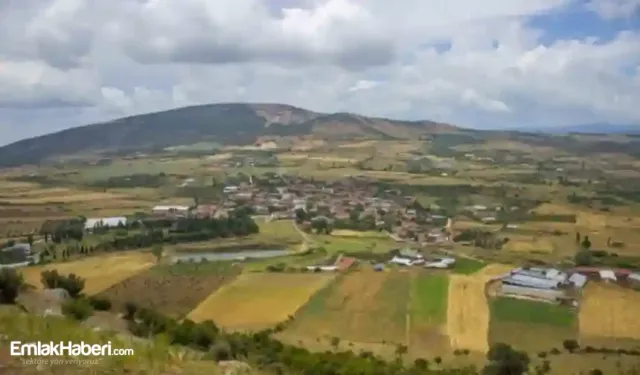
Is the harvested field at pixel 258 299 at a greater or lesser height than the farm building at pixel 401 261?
lesser

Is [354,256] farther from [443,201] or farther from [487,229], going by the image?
[443,201]

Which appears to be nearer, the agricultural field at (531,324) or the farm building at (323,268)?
the agricultural field at (531,324)

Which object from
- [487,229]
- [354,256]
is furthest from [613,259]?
[354,256]

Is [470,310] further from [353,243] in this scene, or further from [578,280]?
[353,243]

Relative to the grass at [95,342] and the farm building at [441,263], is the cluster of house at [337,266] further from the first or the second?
the grass at [95,342]

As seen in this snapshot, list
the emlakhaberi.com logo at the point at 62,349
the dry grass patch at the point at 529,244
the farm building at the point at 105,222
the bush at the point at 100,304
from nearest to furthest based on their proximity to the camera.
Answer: the emlakhaberi.com logo at the point at 62,349 < the bush at the point at 100,304 < the dry grass patch at the point at 529,244 < the farm building at the point at 105,222

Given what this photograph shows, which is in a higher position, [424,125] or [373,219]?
[424,125]

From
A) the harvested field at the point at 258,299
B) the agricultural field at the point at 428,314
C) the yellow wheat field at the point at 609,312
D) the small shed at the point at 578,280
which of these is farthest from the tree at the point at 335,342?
the small shed at the point at 578,280
